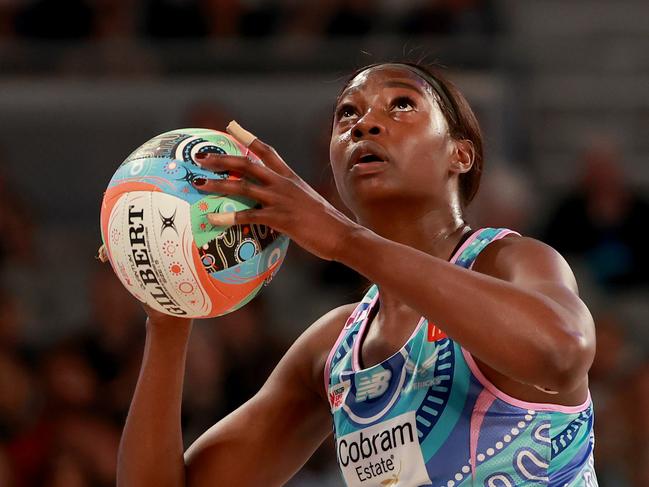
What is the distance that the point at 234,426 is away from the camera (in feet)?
10.5

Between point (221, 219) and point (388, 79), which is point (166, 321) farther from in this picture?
point (388, 79)

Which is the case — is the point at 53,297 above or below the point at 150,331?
below

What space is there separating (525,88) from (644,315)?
1818mm

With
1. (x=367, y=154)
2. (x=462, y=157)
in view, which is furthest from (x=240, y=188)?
(x=462, y=157)

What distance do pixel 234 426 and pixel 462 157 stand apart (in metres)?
0.97

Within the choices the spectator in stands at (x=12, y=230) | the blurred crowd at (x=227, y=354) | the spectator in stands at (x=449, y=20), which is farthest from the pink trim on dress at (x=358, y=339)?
the spectator in stands at (x=449, y=20)

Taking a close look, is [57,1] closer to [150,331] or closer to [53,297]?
[53,297]

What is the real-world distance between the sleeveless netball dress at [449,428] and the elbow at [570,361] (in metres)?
0.27

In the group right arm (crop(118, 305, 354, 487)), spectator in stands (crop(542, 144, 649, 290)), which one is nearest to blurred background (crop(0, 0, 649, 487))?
spectator in stands (crop(542, 144, 649, 290))

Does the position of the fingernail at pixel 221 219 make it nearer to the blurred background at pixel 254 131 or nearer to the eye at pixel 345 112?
the eye at pixel 345 112

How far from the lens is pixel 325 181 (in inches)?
260

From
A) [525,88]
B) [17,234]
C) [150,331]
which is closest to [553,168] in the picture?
[525,88]

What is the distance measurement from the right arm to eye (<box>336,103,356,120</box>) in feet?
1.87

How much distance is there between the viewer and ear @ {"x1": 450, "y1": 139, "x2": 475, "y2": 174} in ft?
9.87
